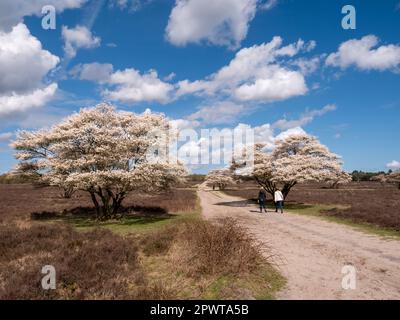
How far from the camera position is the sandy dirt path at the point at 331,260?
8.89 m

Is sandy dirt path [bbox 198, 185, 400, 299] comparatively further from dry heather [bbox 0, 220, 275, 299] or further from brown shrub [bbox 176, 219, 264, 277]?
dry heather [bbox 0, 220, 275, 299]

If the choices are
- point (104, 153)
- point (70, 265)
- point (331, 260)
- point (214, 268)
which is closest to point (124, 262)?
point (70, 265)

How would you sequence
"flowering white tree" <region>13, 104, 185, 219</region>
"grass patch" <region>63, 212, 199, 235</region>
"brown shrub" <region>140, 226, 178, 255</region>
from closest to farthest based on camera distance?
"brown shrub" <region>140, 226, 178, 255</region>
"grass patch" <region>63, 212, 199, 235</region>
"flowering white tree" <region>13, 104, 185, 219</region>

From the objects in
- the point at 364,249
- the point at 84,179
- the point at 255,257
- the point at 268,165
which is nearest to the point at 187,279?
the point at 255,257

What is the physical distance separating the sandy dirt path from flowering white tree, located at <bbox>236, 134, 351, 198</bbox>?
48.7 feet

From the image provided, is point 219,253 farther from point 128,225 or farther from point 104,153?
point 104,153

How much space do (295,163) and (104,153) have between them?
19.9 metres

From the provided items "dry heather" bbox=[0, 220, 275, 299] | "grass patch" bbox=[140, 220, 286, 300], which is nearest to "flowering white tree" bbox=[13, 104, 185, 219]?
"dry heather" bbox=[0, 220, 275, 299]

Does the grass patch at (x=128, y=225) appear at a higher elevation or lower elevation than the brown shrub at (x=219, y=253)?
lower

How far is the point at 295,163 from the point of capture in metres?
35.7

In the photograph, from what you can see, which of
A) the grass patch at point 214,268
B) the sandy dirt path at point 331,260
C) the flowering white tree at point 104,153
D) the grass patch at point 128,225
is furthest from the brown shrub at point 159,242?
the flowering white tree at point 104,153

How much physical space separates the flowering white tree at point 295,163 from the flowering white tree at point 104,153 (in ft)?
44.0

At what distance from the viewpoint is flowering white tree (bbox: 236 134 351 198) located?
113 feet

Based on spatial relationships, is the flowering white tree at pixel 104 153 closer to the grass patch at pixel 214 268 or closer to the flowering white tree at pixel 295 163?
the grass patch at pixel 214 268
